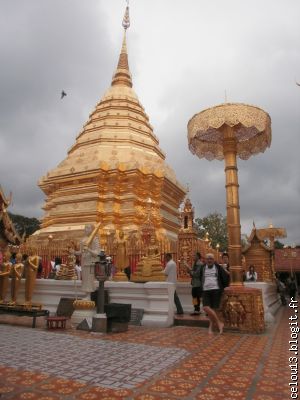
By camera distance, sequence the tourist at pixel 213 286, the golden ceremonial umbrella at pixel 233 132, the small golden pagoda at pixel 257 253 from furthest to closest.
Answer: the small golden pagoda at pixel 257 253
the golden ceremonial umbrella at pixel 233 132
the tourist at pixel 213 286

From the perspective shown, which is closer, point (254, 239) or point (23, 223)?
point (254, 239)

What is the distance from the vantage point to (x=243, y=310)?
718 centimetres

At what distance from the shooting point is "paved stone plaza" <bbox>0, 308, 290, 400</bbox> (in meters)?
3.43

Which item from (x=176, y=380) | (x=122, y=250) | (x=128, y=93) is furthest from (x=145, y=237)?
(x=128, y=93)

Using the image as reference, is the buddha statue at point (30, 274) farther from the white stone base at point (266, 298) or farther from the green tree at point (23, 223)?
the green tree at point (23, 223)

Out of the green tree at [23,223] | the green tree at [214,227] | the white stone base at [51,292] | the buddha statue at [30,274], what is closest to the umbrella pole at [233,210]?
the white stone base at [51,292]

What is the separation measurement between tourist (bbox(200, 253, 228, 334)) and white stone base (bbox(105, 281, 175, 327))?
1.11m

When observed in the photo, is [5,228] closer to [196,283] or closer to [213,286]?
[196,283]

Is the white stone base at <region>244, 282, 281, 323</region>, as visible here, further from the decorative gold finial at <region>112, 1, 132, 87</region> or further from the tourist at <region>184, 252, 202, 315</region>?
the decorative gold finial at <region>112, 1, 132, 87</region>

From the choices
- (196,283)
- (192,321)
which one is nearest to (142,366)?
(192,321)

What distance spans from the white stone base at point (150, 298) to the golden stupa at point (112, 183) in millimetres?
7031

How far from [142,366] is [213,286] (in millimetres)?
3035

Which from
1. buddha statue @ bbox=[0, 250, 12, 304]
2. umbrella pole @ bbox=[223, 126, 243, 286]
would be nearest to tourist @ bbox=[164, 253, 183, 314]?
umbrella pole @ bbox=[223, 126, 243, 286]

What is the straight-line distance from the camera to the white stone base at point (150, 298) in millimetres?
7891
